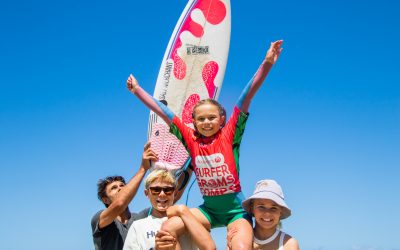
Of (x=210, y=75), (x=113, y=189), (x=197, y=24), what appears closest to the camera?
(x=113, y=189)

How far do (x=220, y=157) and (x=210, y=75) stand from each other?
2825mm

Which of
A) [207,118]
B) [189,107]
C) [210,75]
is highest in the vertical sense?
[210,75]

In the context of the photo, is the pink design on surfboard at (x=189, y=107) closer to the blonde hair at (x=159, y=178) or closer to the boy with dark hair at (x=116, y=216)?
the boy with dark hair at (x=116, y=216)

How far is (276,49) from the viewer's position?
4.50 meters


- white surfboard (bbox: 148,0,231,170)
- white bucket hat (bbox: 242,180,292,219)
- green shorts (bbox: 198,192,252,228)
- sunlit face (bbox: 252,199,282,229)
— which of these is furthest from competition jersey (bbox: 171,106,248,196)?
white surfboard (bbox: 148,0,231,170)

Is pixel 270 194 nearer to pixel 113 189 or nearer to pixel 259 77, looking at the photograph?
pixel 259 77

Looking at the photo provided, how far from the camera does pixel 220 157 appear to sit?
14.3 ft

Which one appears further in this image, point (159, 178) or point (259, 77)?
point (259, 77)

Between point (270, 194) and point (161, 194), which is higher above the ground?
point (161, 194)

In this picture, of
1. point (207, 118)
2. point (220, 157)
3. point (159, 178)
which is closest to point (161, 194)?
point (159, 178)

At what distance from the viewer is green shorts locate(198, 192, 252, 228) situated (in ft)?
14.2

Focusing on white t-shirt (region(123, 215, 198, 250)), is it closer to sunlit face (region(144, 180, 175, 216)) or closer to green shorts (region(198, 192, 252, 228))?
sunlit face (region(144, 180, 175, 216))

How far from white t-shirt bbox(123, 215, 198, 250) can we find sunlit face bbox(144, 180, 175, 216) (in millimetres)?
111

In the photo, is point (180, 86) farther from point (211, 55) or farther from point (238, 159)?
point (238, 159)
